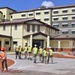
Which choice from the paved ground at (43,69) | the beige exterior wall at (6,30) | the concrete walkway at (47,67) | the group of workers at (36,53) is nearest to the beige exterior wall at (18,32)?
the beige exterior wall at (6,30)

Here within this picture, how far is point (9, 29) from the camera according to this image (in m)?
55.1

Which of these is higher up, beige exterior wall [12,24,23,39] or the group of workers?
beige exterior wall [12,24,23,39]

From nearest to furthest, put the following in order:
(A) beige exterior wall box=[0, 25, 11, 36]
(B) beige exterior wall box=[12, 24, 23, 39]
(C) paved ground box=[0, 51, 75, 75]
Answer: (C) paved ground box=[0, 51, 75, 75]
(B) beige exterior wall box=[12, 24, 23, 39]
(A) beige exterior wall box=[0, 25, 11, 36]

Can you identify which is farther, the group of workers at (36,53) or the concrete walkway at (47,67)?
the group of workers at (36,53)

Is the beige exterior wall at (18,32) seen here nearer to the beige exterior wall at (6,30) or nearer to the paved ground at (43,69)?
the beige exterior wall at (6,30)

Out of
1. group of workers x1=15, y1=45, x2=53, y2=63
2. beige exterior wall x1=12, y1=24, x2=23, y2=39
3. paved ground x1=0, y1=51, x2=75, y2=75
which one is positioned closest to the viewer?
paved ground x1=0, y1=51, x2=75, y2=75

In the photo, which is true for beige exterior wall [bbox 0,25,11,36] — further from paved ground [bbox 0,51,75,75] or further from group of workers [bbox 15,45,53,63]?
paved ground [bbox 0,51,75,75]

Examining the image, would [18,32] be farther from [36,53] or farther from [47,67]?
[47,67]

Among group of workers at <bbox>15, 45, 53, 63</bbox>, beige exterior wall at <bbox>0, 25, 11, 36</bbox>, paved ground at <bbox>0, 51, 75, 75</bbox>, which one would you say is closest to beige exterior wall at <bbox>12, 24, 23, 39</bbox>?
beige exterior wall at <bbox>0, 25, 11, 36</bbox>

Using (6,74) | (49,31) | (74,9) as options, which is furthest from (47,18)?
(6,74)

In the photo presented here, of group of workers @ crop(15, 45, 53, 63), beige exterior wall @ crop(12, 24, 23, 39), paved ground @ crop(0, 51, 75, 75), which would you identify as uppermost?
beige exterior wall @ crop(12, 24, 23, 39)

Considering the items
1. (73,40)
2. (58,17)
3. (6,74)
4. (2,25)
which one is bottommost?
(6,74)

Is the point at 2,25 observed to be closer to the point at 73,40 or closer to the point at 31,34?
the point at 31,34

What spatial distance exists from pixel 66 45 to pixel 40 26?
296 inches
